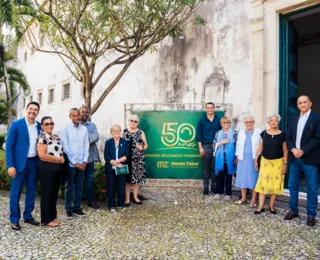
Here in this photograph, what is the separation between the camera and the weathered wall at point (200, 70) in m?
7.88

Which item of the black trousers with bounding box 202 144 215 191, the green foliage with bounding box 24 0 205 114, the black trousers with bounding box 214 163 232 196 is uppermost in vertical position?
the green foliage with bounding box 24 0 205 114

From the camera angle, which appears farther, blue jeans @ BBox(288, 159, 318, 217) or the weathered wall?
the weathered wall

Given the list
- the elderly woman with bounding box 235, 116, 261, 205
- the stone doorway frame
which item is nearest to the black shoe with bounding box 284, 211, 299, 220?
the elderly woman with bounding box 235, 116, 261, 205

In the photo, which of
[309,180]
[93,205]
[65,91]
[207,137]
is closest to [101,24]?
[207,137]

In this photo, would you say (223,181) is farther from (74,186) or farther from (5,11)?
(5,11)

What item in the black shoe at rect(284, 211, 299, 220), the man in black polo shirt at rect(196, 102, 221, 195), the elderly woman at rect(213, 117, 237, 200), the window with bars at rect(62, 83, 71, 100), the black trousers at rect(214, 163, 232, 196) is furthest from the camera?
the window with bars at rect(62, 83, 71, 100)

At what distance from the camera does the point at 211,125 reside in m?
6.58

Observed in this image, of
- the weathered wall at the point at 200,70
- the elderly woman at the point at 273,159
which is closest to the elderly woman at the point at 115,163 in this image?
the elderly woman at the point at 273,159

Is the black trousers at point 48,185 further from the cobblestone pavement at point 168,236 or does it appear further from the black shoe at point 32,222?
the cobblestone pavement at point 168,236

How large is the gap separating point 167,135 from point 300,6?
3657 millimetres

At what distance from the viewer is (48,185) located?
180 inches

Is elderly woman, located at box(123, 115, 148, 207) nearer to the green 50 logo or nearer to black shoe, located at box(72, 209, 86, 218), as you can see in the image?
black shoe, located at box(72, 209, 86, 218)

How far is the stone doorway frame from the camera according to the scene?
7.04 m

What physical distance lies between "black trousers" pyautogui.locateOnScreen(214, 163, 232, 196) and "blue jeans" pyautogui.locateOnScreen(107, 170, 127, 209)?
1892 millimetres
